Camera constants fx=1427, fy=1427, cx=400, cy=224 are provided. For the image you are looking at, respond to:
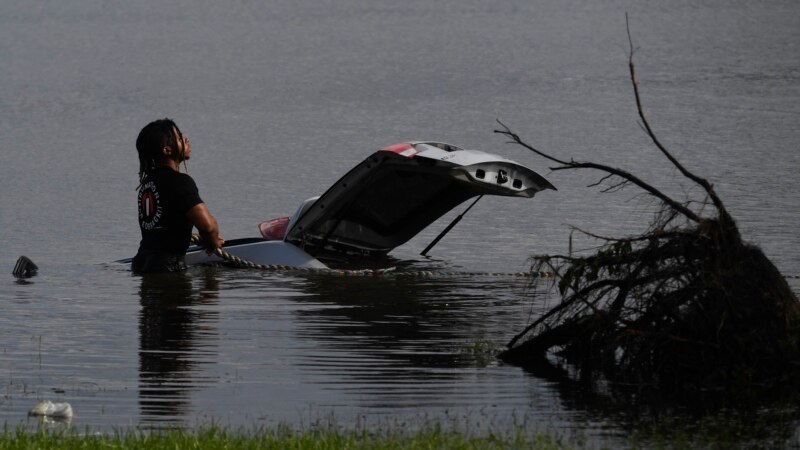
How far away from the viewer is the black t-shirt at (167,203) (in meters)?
13.1

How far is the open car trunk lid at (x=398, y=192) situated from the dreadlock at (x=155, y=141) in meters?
2.29

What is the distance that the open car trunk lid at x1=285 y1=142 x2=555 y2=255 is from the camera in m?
14.6

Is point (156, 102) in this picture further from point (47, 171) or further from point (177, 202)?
point (177, 202)

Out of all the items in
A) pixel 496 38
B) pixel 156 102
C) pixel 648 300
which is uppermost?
pixel 496 38

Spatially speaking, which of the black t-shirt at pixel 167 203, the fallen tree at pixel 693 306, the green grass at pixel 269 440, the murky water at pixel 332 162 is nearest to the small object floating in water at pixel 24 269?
the murky water at pixel 332 162

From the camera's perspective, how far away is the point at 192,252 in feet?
51.0

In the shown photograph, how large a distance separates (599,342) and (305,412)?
2.31m

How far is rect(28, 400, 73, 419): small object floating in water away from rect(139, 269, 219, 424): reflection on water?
1.42 feet

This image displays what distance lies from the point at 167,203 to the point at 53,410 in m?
5.25

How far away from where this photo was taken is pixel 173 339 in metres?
10.9

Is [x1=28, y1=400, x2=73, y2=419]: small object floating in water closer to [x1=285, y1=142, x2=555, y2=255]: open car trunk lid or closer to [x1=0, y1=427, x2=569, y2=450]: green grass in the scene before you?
[x1=0, y1=427, x2=569, y2=450]: green grass

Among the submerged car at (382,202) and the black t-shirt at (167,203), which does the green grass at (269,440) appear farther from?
→ the submerged car at (382,202)

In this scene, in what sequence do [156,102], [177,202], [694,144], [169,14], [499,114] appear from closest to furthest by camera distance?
[177,202], [694,144], [499,114], [156,102], [169,14]

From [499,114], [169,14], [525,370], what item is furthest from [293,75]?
[525,370]
